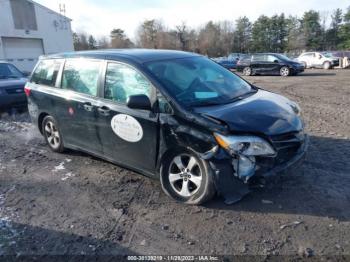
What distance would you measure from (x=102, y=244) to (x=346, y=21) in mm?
73988

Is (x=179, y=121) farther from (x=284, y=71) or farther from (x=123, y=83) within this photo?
(x=284, y=71)

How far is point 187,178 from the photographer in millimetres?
3596

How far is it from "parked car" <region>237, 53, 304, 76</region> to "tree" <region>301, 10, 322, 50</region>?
177 feet

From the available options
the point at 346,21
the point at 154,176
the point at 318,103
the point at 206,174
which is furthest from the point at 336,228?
the point at 346,21

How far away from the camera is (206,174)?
11.0 feet

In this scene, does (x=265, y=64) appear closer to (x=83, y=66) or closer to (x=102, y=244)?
(x=83, y=66)

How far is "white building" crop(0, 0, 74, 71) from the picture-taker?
2736 centimetres

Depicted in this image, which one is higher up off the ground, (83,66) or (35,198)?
(83,66)

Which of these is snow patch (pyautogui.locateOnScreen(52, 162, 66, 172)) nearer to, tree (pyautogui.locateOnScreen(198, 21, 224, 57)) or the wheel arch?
the wheel arch

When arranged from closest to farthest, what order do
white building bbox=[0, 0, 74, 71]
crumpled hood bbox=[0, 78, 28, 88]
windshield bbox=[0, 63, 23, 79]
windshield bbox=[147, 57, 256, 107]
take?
windshield bbox=[147, 57, 256, 107] → crumpled hood bbox=[0, 78, 28, 88] → windshield bbox=[0, 63, 23, 79] → white building bbox=[0, 0, 74, 71]

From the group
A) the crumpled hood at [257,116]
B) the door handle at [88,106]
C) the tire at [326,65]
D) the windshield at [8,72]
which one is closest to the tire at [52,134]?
the door handle at [88,106]

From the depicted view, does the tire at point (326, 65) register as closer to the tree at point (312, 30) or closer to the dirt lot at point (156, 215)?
the dirt lot at point (156, 215)

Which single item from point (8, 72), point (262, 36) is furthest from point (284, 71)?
point (262, 36)

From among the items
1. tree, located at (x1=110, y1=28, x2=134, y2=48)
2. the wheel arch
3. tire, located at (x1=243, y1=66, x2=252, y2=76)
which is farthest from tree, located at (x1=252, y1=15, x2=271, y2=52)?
the wheel arch
